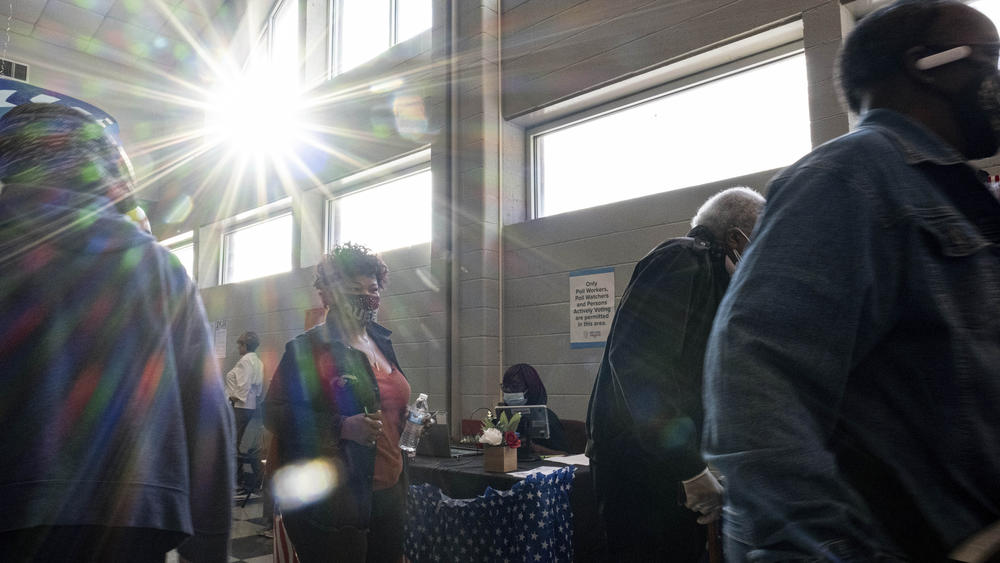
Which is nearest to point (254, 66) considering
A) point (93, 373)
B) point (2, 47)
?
point (2, 47)

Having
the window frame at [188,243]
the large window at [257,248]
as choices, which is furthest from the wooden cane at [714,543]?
the window frame at [188,243]

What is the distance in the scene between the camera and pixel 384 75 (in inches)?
229

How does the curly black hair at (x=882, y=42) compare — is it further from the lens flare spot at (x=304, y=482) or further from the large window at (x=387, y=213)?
the large window at (x=387, y=213)

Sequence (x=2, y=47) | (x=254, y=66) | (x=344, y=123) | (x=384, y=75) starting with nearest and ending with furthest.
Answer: (x=384, y=75), (x=344, y=123), (x=2, y=47), (x=254, y=66)

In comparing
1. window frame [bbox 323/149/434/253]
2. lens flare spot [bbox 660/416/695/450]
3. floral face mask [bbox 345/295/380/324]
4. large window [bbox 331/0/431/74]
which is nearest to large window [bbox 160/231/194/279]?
window frame [bbox 323/149/434/253]

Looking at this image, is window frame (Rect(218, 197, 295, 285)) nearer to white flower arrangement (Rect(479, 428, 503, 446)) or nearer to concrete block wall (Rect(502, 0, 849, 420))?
concrete block wall (Rect(502, 0, 849, 420))

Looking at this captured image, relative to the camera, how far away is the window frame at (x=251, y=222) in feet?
23.4

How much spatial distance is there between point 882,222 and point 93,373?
0.99m

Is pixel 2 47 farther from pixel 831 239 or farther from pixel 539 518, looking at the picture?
pixel 831 239

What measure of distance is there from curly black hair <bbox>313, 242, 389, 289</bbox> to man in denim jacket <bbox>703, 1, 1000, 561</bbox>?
71.0 inches

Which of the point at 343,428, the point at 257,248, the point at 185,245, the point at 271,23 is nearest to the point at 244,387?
the point at 257,248

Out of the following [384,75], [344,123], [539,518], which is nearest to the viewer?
[539,518]

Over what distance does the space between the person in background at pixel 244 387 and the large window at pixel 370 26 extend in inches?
123

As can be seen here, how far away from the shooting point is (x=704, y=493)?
158cm
